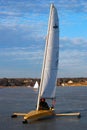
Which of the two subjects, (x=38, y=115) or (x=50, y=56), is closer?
(x=38, y=115)

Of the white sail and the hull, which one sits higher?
the white sail

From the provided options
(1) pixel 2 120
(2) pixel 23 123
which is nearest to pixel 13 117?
(1) pixel 2 120

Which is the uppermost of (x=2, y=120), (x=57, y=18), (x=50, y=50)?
(x=57, y=18)

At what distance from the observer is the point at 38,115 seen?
34.9 m

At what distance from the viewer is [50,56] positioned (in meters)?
37.7

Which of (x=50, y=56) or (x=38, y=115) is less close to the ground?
(x=50, y=56)

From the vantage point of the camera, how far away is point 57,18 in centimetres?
3819

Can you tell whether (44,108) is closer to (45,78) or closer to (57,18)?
(45,78)

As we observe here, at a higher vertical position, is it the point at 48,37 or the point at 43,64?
the point at 48,37

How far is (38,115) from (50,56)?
18.3 ft

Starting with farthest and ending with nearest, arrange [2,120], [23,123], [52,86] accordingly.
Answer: [52,86], [2,120], [23,123]

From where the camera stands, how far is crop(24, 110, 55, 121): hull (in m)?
34.3

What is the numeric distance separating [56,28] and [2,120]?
30.0 ft

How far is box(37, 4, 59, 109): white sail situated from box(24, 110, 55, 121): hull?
1.93 m
